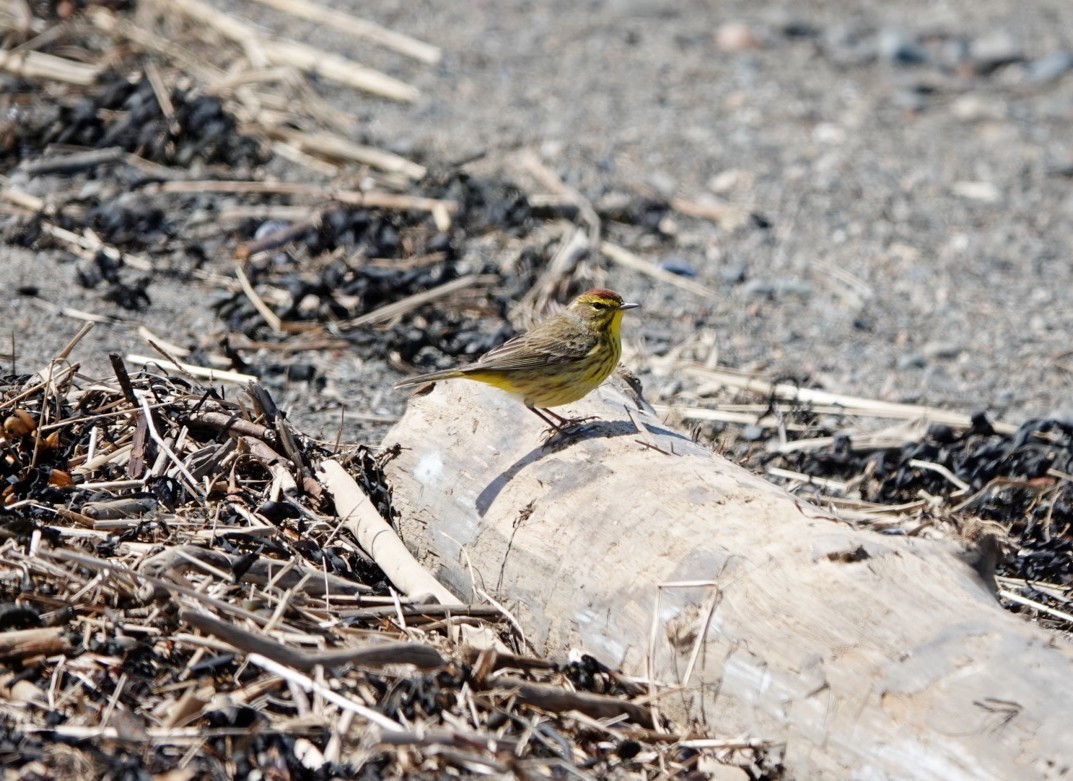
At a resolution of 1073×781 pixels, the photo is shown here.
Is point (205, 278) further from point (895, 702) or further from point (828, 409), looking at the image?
point (895, 702)

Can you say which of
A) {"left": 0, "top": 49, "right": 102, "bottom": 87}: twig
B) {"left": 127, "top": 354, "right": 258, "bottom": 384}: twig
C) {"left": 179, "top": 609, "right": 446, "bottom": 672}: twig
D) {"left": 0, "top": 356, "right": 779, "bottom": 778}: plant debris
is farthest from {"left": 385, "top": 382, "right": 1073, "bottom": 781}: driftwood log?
{"left": 0, "top": 49, "right": 102, "bottom": 87}: twig

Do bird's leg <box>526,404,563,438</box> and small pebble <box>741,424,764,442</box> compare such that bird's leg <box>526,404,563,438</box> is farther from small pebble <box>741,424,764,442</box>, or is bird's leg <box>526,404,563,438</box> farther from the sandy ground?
small pebble <box>741,424,764,442</box>

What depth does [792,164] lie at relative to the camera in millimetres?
10852

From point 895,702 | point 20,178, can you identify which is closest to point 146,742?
point 895,702

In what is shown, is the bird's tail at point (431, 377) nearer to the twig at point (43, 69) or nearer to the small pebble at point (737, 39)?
the twig at point (43, 69)

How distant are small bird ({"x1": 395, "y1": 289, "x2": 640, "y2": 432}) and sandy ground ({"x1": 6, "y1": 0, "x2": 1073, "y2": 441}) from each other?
132 centimetres

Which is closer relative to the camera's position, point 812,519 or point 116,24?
point 812,519

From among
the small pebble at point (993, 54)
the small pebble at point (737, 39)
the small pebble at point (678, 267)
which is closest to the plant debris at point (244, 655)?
the small pebble at point (678, 267)

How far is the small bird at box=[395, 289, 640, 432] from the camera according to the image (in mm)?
5152

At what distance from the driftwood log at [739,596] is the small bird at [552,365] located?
0.51ft

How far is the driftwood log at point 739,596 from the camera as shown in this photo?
3.48m

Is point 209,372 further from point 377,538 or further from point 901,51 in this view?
point 901,51

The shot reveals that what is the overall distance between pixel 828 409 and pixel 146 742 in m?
4.67

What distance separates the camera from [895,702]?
3.54 m
